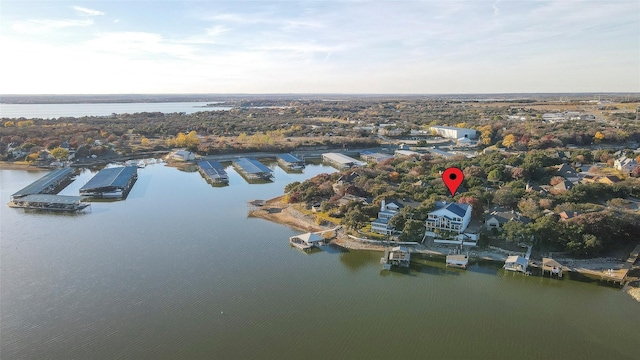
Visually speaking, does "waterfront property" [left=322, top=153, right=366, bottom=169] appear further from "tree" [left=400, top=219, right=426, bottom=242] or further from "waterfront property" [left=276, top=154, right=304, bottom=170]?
"tree" [left=400, top=219, right=426, bottom=242]

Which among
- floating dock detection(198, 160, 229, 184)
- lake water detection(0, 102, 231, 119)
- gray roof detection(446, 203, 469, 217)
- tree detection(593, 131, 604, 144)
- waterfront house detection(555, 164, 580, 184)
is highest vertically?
lake water detection(0, 102, 231, 119)

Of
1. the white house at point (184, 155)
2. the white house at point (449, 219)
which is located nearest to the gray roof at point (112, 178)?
the white house at point (184, 155)

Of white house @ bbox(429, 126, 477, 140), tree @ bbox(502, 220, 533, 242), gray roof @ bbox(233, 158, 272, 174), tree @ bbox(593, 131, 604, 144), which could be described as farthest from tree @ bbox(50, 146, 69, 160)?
tree @ bbox(593, 131, 604, 144)

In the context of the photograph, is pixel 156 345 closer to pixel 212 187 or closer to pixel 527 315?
pixel 527 315

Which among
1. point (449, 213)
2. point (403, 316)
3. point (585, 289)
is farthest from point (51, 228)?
point (585, 289)

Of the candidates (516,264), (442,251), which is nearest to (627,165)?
(516,264)

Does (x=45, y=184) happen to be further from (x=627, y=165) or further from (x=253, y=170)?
(x=627, y=165)
